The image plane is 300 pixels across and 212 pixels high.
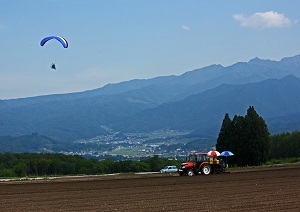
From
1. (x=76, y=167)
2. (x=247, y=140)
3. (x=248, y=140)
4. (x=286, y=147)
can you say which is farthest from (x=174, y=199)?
(x=286, y=147)

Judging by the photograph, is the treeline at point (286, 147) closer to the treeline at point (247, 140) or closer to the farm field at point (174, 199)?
the treeline at point (247, 140)

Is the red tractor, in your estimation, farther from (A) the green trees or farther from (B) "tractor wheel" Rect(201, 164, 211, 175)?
(A) the green trees

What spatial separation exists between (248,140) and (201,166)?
47.4 meters

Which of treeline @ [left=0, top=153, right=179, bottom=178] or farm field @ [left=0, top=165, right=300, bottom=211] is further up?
treeline @ [left=0, top=153, right=179, bottom=178]

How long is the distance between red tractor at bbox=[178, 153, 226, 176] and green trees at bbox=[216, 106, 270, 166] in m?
43.2

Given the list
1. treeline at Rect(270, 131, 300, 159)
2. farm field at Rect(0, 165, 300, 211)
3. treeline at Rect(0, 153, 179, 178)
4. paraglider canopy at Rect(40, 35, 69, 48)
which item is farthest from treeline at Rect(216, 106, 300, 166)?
farm field at Rect(0, 165, 300, 211)

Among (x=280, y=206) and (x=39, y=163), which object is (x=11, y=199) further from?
(x=39, y=163)

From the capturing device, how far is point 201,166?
52.0 m

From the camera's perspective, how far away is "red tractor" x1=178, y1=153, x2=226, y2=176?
171 ft

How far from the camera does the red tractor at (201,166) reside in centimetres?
5206

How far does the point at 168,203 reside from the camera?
1078 inches

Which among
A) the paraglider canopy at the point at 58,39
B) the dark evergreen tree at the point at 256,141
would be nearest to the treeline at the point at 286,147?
the dark evergreen tree at the point at 256,141

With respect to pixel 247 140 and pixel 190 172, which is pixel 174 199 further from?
pixel 247 140

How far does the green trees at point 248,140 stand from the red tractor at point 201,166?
43154 mm
